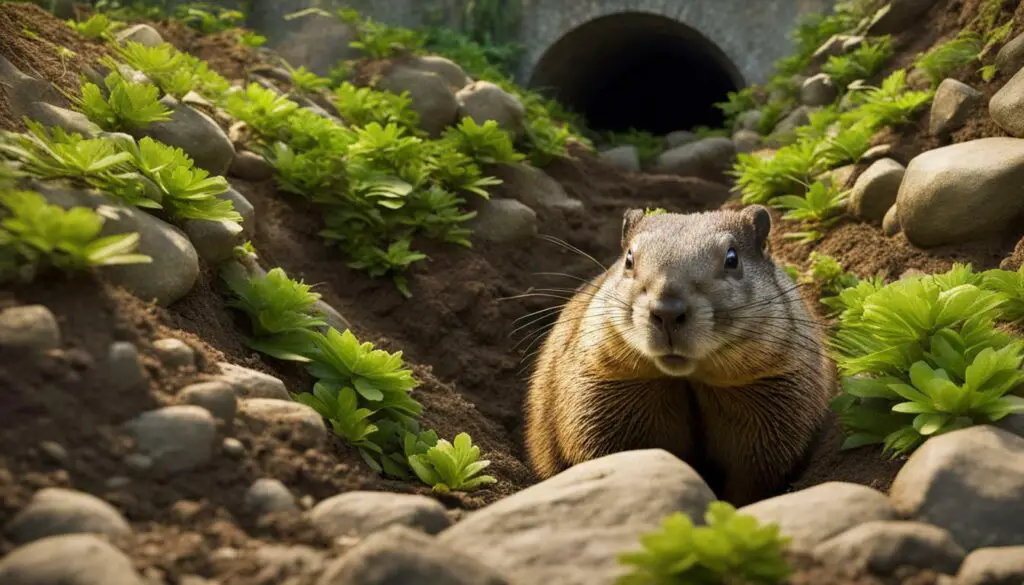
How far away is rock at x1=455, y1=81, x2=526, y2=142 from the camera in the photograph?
28.7 ft

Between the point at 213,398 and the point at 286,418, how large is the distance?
0.39m

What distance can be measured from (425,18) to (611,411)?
964 centimetres

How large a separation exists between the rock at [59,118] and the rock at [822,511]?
397 cm

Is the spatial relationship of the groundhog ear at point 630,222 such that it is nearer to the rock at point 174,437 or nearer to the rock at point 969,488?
the rock at point 969,488

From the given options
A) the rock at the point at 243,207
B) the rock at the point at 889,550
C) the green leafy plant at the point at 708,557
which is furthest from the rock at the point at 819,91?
the green leafy plant at the point at 708,557

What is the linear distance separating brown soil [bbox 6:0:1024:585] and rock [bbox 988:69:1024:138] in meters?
0.32

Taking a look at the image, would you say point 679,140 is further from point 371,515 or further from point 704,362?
point 371,515

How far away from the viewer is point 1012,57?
A: 6199mm

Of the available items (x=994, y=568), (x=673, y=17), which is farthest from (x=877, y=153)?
(x=673, y=17)

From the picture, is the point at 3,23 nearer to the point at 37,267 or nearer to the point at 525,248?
the point at 37,267

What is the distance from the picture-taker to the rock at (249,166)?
6.58m

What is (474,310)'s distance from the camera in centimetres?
714

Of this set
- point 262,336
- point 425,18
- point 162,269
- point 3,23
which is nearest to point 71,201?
point 162,269

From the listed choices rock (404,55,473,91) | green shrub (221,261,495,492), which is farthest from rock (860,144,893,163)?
green shrub (221,261,495,492)
